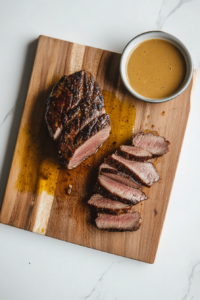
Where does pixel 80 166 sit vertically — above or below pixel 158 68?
below

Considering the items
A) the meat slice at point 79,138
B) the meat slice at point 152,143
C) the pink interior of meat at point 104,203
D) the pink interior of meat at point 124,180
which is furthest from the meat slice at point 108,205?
the meat slice at point 152,143

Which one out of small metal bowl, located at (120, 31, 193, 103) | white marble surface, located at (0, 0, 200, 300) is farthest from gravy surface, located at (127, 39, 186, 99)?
white marble surface, located at (0, 0, 200, 300)

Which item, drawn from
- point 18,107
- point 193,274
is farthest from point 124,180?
point 18,107

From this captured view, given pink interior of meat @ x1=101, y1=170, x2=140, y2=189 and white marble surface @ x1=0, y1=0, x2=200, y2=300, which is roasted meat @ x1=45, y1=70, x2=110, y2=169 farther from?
white marble surface @ x1=0, y1=0, x2=200, y2=300

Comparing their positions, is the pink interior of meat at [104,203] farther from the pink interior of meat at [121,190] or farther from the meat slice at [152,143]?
the meat slice at [152,143]

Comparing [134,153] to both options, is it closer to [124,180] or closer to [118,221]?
[124,180]

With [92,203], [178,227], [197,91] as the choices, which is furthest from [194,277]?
[197,91]
